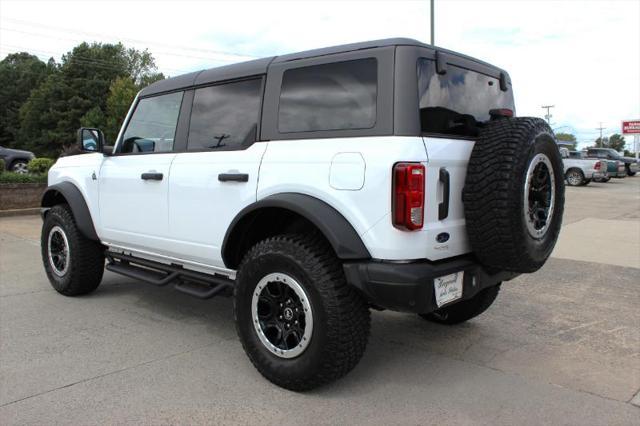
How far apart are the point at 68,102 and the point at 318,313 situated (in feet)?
183

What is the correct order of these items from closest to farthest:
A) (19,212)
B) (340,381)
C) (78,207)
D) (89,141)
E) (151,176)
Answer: (340,381)
(151,176)
(89,141)
(78,207)
(19,212)

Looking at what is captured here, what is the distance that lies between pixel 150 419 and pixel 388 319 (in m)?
2.35

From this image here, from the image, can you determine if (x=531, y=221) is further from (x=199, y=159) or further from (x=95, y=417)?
(x=95, y=417)

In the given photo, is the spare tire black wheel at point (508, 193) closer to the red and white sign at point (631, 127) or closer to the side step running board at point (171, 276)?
the side step running board at point (171, 276)

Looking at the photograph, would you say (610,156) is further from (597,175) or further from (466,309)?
(466,309)

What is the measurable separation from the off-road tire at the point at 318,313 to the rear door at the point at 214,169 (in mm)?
470

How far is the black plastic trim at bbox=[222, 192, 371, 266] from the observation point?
2877 mm

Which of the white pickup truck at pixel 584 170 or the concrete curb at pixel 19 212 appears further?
the white pickup truck at pixel 584 170

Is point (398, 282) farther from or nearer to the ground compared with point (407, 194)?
nearer to the ground

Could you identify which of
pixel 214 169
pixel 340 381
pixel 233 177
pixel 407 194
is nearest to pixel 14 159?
pixel 214 169

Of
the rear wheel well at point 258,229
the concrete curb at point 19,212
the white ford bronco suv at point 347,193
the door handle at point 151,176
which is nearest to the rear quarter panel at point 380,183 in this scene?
the white ford bronco suv at point 347,193

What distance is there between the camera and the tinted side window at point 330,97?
9.88ft

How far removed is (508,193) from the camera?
285 centimetres

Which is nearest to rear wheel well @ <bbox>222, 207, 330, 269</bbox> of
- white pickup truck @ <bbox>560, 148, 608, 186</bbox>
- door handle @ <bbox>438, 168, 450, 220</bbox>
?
door handle @ <bbox>438, 168, 450, 220</bbox>
